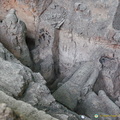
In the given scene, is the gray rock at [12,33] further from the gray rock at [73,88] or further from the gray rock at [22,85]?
the gray rock at [22,85]

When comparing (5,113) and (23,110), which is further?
(23,110)

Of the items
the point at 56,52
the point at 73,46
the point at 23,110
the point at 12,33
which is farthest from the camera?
the point at 56,52

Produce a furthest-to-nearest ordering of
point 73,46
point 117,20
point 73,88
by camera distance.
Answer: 1. point 73,46
2. point 117,20
3. point 73,88

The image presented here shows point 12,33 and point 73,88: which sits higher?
point 12,33

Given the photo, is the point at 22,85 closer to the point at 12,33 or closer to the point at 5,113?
the point at 5,113

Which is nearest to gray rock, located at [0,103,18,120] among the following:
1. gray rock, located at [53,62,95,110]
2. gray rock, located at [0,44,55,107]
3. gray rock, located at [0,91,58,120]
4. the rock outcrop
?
gray rock, located at [0,91,58,120]

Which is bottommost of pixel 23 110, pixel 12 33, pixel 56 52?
pixel 56 52

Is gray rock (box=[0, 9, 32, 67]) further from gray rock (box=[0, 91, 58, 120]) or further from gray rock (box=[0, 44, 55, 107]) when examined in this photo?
gray rock (box=[0, 91, 58, 120])

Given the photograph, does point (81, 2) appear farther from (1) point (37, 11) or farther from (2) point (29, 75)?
(2) point (29, 75)

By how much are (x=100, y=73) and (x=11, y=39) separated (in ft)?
7.30

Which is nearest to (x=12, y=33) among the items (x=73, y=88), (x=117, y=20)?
(x=73, y=88)

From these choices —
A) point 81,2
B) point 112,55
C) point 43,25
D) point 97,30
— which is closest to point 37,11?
point 43,25

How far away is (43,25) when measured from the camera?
19.1 ft

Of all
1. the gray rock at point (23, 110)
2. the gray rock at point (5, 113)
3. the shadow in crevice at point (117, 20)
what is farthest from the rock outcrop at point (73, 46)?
the gray rock at point (5, 113)
